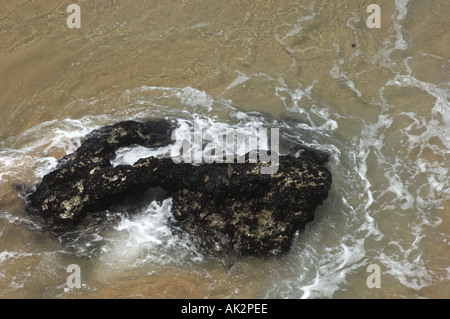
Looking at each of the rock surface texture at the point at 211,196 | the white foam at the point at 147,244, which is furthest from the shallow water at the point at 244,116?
the rock surface texture at the point at 211,196

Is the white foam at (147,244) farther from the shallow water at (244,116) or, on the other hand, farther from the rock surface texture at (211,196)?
the rock surface texture at (211,196)

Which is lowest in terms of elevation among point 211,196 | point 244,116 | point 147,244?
point 147,244

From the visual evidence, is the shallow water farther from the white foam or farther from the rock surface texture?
the rock surface texture

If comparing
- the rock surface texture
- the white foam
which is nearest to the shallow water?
the white foam

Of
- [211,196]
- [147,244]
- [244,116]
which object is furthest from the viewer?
[244,116]

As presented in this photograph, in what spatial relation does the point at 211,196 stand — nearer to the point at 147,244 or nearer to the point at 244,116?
the point at 147,244

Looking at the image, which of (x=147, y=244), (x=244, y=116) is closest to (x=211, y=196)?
(x=147, y=244)

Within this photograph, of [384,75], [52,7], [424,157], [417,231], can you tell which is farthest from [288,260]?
[52,7]
